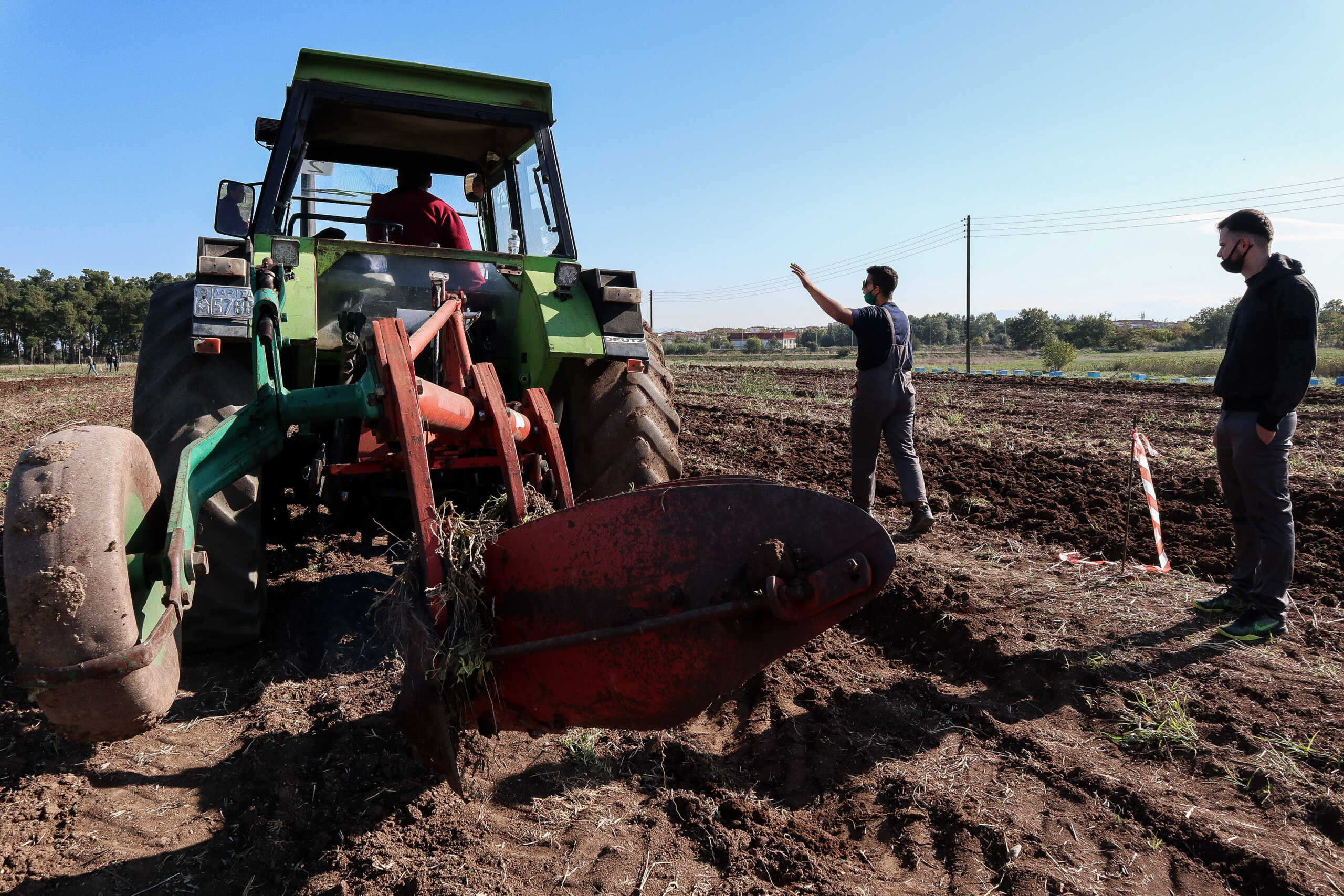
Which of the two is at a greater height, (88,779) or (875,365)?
(875,365)

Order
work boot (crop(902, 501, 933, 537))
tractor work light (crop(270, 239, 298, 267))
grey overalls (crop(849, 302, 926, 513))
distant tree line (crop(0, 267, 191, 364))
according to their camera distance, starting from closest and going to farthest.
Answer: tractor work light (crop(270, 239, 298, 267)), grey overalls (crop(849, 302, 926, 513)), work boot (crop(902, 501, 933, 537)), distant tree line (crop(0, 267, 191, 364))

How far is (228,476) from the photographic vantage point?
2.43 m

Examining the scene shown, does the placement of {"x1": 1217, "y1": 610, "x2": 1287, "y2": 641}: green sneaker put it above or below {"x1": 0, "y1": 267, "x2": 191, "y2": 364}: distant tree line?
below

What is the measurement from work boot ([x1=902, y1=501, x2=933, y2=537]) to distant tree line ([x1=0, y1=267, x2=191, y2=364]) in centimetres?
5233

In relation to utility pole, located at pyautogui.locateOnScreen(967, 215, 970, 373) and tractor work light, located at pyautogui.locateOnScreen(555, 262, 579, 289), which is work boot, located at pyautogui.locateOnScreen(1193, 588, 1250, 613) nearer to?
tractor work light, located at pyautogui.locateOnScreen(555, 262, 579, 289)

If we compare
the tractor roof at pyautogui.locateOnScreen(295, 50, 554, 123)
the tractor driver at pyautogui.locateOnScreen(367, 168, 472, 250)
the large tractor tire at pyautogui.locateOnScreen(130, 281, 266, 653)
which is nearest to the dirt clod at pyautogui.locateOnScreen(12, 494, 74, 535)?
the large tractor tire at pyautogui.locateOnScreen(130, 281, 266, 653)

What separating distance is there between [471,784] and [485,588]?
0.78m

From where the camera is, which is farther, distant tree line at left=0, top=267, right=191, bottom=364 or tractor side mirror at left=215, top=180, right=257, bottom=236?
distant tree line at left=0, top=267, right=191, bottom=364

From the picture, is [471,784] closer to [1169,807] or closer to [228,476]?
[228,476]

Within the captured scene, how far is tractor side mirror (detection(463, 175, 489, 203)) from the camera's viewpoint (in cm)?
523

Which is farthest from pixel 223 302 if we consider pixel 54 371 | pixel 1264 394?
pixel 54 371

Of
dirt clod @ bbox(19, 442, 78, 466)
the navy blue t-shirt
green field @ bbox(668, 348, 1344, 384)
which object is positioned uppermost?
the navy blue t-shirt

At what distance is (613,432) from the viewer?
12.3 feet

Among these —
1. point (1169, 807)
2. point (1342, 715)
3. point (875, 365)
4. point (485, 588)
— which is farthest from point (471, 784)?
point (875, 365)
